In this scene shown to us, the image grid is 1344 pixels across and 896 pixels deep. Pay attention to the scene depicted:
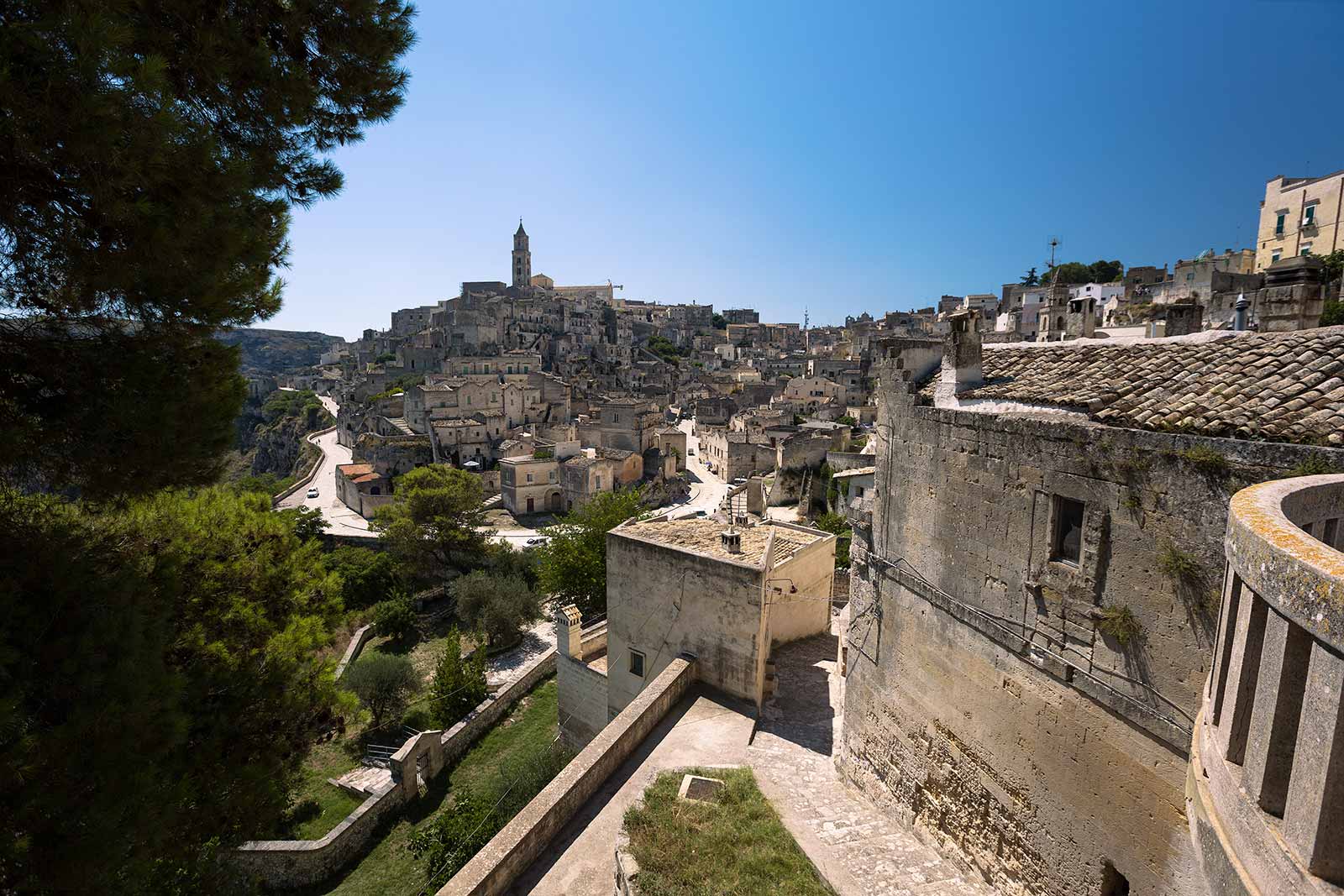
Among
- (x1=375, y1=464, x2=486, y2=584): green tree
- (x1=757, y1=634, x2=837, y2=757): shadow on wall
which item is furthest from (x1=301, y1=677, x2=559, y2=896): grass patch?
(x1=375, y1=464, x2=486, y2=584): green tree

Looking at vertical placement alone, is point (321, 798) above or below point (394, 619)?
below

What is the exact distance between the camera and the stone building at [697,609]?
38.5 ft

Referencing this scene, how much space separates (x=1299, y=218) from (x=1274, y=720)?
43272 mm

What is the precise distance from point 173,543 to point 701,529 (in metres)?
10.4

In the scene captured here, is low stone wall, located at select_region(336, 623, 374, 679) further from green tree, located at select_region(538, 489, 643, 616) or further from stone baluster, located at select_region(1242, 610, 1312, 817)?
stone baluster, located at select_region(1242, 610, 1312, 817)

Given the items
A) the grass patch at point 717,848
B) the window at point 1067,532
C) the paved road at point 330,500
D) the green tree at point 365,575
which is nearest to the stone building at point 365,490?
the paved road at point 330,500

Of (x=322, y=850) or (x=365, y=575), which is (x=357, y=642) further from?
(x=322, y=850)

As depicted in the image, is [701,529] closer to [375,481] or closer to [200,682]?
A: [200,682]

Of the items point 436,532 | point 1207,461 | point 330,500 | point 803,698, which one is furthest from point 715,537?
point 330,500

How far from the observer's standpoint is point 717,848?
23.5 feet

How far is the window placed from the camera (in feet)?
19.4

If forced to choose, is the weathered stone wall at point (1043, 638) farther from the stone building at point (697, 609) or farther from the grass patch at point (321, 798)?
the grass patch at point (321, 798)

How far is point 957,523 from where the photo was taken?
23.5 ft

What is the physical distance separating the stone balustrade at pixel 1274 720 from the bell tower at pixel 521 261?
113 meters
